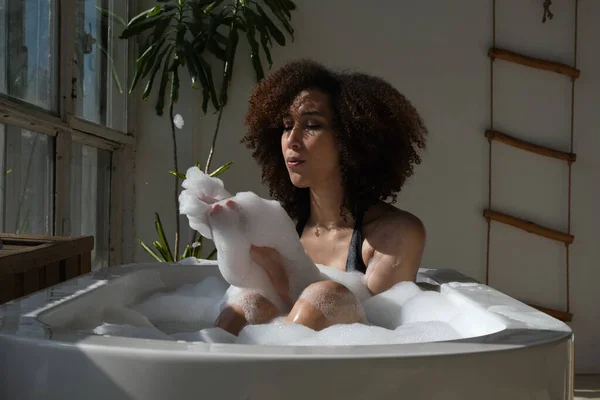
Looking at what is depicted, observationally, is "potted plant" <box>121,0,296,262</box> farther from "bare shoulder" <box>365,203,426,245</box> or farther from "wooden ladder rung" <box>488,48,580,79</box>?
"bare shoulder" <box>365,203,426,245</box>

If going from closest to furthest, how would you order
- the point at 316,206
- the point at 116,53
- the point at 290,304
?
the point at 290,304 < the point at 316,206 < the point at 116,53

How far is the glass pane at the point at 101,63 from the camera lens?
9.01 feet

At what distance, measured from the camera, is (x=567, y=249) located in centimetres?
359

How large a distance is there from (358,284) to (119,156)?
6.96 ft

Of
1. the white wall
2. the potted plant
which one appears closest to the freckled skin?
the potted plant

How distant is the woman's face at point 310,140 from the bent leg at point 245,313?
402mm

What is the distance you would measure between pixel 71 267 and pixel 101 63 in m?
1.68

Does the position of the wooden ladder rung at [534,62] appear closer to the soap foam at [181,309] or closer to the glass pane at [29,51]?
the glass pane at [29,51]

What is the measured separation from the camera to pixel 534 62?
3537mm

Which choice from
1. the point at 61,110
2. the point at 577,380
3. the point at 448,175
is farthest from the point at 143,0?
the point at 577,380

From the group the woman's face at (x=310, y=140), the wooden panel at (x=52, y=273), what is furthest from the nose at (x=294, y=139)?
the wooden panel at (x=52, y=273)

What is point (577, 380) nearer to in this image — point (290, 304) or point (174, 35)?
point (290, 304)

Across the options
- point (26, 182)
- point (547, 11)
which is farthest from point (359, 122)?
point (547, 11)

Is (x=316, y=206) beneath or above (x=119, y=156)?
beneath
